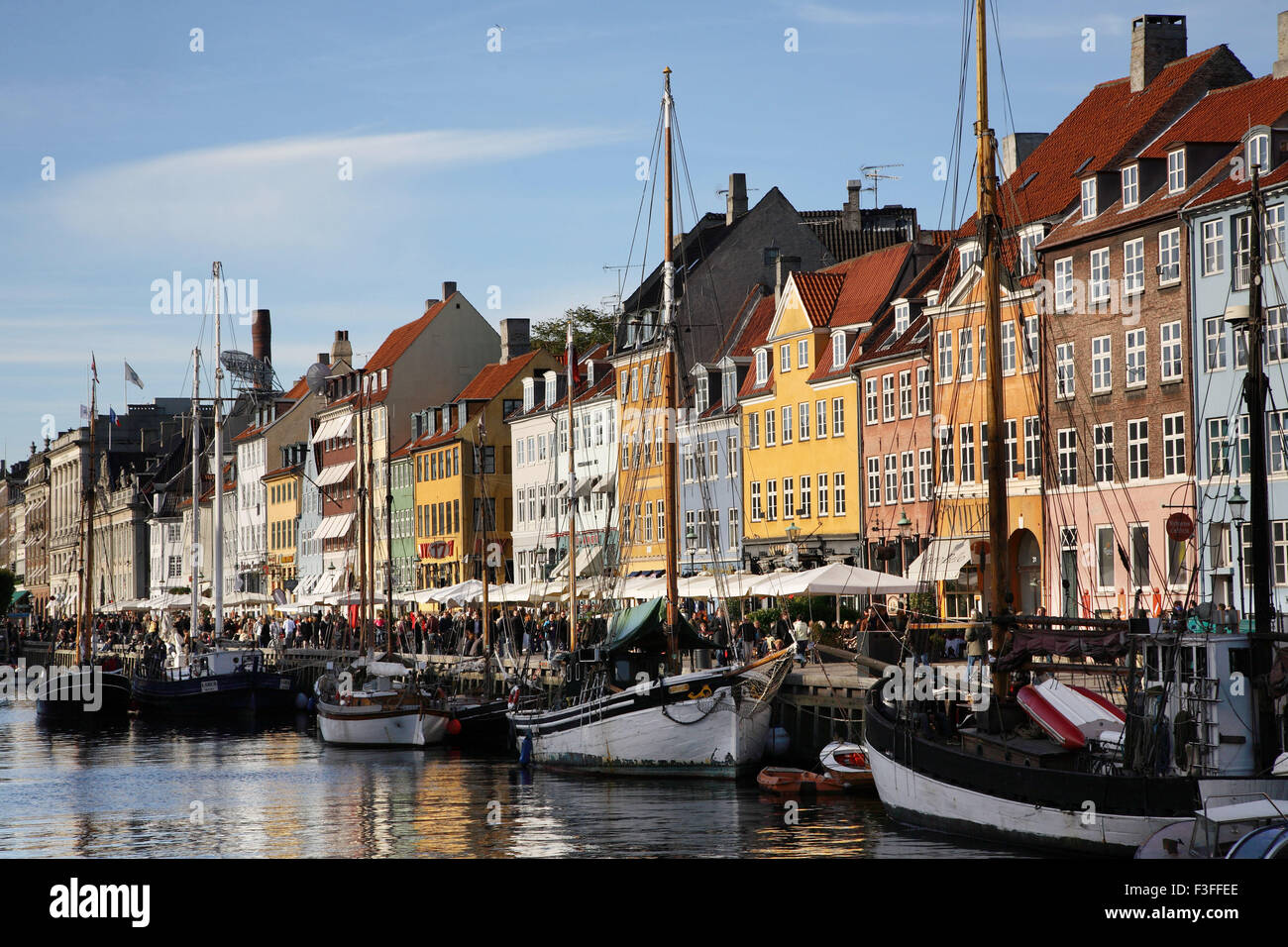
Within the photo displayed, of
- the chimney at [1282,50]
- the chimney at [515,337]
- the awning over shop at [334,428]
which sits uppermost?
the chimney at [1282,50]

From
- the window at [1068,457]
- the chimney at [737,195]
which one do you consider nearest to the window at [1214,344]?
the window at [1068,457]

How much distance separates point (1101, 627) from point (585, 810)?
11131 millimetres

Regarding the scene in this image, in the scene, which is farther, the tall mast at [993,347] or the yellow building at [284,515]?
the yellow building at [284,515]

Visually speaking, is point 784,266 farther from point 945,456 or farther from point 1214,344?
point 1214,344

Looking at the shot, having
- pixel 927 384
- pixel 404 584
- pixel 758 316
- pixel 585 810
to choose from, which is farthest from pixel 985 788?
pixel 404 584

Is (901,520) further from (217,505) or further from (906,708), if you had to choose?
(906,708)

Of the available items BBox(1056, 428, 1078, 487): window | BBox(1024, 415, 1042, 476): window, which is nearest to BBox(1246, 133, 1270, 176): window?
BBox(1056, 428, 1078, 487): window

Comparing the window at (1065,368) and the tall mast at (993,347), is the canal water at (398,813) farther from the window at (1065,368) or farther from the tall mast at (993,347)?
the window at (1065,368)

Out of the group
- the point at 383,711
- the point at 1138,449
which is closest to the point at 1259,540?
the point at 1138,449

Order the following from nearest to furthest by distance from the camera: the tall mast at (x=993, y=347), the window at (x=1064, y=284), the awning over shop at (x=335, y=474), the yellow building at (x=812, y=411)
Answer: the tall mast at (x=993, y=347)
the window at (x=1064, y=284)
the yellow building at (x=812, y=411)
the awning over shop at (x=335, y=474)

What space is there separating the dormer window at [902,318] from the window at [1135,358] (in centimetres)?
1292

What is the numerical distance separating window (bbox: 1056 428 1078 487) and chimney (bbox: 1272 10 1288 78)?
39.3 feet

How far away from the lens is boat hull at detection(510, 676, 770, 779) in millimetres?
37406

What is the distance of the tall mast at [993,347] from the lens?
30.2m
